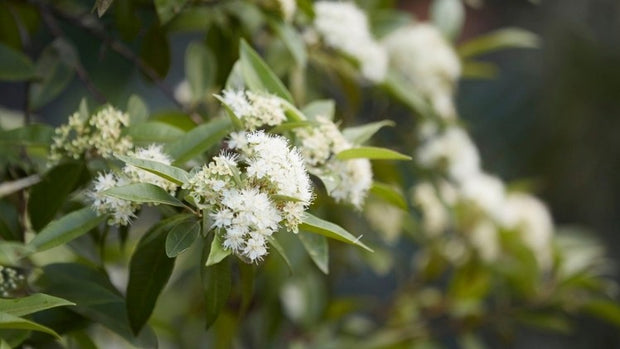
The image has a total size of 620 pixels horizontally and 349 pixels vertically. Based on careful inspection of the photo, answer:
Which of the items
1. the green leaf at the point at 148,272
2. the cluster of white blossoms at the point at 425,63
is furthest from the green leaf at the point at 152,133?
the cluster of white blossoms at the point at 425,63

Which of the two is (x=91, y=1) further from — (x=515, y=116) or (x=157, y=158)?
(x=515, y=116)

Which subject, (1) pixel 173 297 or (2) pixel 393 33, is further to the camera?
(1) pixel 173 297

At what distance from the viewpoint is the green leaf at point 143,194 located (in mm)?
800

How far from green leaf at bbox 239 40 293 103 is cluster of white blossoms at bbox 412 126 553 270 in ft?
2.39

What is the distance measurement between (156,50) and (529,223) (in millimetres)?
923

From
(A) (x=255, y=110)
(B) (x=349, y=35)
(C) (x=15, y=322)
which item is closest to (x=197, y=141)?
(A) (x=255, y=110)

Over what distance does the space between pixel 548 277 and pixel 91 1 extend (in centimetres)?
120

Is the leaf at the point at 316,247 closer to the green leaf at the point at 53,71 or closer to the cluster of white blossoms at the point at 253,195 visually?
the cluster of white blossoms at the point at 253,195

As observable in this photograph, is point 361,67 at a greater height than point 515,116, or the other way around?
point 515,116

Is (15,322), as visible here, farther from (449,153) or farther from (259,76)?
(449,153)

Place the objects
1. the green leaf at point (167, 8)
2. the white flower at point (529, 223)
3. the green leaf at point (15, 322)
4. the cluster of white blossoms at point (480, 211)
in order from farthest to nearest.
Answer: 1. the white flower at point (529, 223)
2. the cluster of white blossoms at point (480, 211)
3. the green leaf at point (167, 8)
4. the green leaf at point (15, 322)

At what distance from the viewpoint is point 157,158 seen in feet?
2.99

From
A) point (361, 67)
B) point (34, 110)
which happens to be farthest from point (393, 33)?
point (34, 110)

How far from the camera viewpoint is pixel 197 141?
3.12 ft
